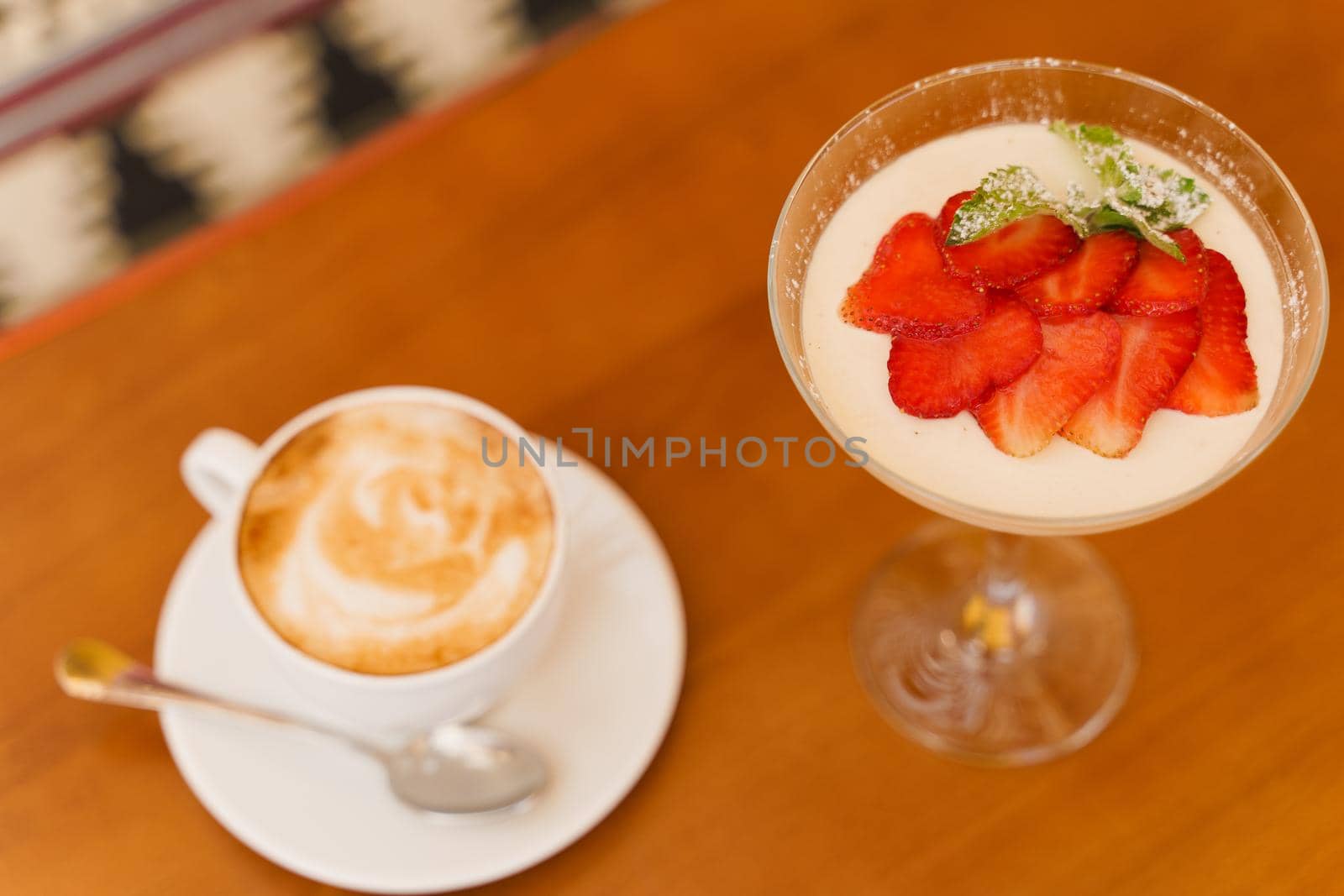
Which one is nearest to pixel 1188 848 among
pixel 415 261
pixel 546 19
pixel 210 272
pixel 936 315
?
pixel 936 315

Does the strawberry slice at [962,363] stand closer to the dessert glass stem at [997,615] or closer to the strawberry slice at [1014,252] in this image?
the strawberry slice at [1014,252]

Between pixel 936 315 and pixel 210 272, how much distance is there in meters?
0.58

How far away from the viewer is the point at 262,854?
0.81m

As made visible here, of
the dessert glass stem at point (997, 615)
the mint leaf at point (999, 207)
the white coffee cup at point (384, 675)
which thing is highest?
the mint leaf at point (999, 207)

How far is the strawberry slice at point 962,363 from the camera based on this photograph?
0.67 meters

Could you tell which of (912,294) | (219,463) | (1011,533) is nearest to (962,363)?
(912,294)

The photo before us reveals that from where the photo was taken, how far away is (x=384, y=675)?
2.42 feet

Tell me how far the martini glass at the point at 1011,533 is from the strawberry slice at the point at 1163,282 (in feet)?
0.20

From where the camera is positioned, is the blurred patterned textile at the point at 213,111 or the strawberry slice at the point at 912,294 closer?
the strawberry slice at the point at 912,294

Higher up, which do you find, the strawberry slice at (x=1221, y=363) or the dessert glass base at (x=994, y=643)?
the strawberry slice at (x=1221, y=363)

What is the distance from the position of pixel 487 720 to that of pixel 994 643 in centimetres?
37

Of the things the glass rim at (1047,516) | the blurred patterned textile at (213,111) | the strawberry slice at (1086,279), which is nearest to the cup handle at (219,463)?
the glass rim at (1047,516)

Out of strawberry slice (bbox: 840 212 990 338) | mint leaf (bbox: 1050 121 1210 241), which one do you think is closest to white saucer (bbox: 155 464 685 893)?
strawberry slice (bbox: 840 212 990 338)

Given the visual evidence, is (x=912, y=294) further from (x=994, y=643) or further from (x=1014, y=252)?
(x=994, y=643)
